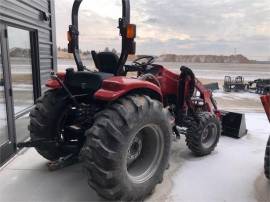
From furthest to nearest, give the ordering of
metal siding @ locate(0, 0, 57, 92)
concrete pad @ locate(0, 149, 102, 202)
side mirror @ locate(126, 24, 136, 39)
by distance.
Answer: metal siding @ locate(0, 0, 57, 92), concrete pad @ locate(0, 149, 102, 202), side mirror @ locate(126, 24, 136, 39)

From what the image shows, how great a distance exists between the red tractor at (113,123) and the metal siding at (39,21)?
3.88 feet

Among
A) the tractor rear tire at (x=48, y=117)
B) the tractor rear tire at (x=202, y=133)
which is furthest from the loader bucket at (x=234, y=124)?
the tractor rear tire at (x=48, y=117)

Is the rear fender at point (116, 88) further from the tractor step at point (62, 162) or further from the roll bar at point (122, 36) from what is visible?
the tractor step at point (62, 162)

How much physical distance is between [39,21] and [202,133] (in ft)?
11.8

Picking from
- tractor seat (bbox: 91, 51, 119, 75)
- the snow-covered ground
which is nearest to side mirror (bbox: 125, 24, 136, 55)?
tractor seat (bbox: 91, 51, 119, 75)

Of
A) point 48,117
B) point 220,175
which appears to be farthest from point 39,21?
point 220,175

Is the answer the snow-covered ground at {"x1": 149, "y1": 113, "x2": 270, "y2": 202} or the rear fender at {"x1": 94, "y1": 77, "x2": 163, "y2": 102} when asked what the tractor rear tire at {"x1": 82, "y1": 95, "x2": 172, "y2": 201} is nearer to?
the rear fender at {"x1": 94, "y1": 77, "x2": 163, "y2": 102}

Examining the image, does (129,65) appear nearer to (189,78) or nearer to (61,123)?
(189,78)

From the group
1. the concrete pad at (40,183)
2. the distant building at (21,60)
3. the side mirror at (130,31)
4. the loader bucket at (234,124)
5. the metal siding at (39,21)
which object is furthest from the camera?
the loader bucket at (234,124)

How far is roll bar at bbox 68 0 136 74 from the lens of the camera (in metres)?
3.03

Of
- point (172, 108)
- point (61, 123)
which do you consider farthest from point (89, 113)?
point (172, 108)

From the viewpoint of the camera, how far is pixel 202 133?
13.8 feet

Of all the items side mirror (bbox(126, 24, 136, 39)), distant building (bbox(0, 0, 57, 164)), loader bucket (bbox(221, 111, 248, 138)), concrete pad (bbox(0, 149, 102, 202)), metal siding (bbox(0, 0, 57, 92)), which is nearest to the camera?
side mirror (bbox(126, 24, 136, 39))

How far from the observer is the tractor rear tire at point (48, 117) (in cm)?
340
